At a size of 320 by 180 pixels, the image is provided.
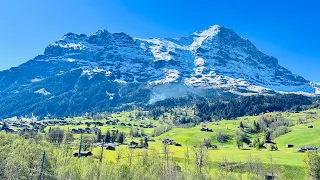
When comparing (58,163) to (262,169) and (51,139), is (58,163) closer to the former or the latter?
(262,169)

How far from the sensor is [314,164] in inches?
3649

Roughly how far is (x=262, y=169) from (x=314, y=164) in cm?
1584

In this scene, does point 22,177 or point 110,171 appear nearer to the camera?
point 22,177

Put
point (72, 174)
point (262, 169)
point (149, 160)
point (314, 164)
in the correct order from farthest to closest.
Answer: point (149, 160) < point (262, 169) < point (314, 164) < point (72, 174)

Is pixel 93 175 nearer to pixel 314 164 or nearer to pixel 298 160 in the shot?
pixel 314 164

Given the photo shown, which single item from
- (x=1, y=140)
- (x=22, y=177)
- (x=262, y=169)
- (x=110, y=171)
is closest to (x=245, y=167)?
(x=262, y=169)

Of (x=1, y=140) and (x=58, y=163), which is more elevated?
(x=1, y=140)

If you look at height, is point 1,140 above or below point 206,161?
above

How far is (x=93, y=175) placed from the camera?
81.9m

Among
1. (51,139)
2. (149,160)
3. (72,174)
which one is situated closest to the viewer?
(72,174)

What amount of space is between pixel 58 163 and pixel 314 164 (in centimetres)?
7972

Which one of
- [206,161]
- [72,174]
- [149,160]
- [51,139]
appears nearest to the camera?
[72,174]

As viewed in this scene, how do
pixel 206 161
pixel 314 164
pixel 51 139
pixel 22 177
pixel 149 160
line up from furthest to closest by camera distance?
pixel 51 139 → pixel 206 161 → pixel 149 160 → pixel 314 164 → pixel 22 177

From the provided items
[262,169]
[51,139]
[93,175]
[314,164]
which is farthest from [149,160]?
[51,139]
